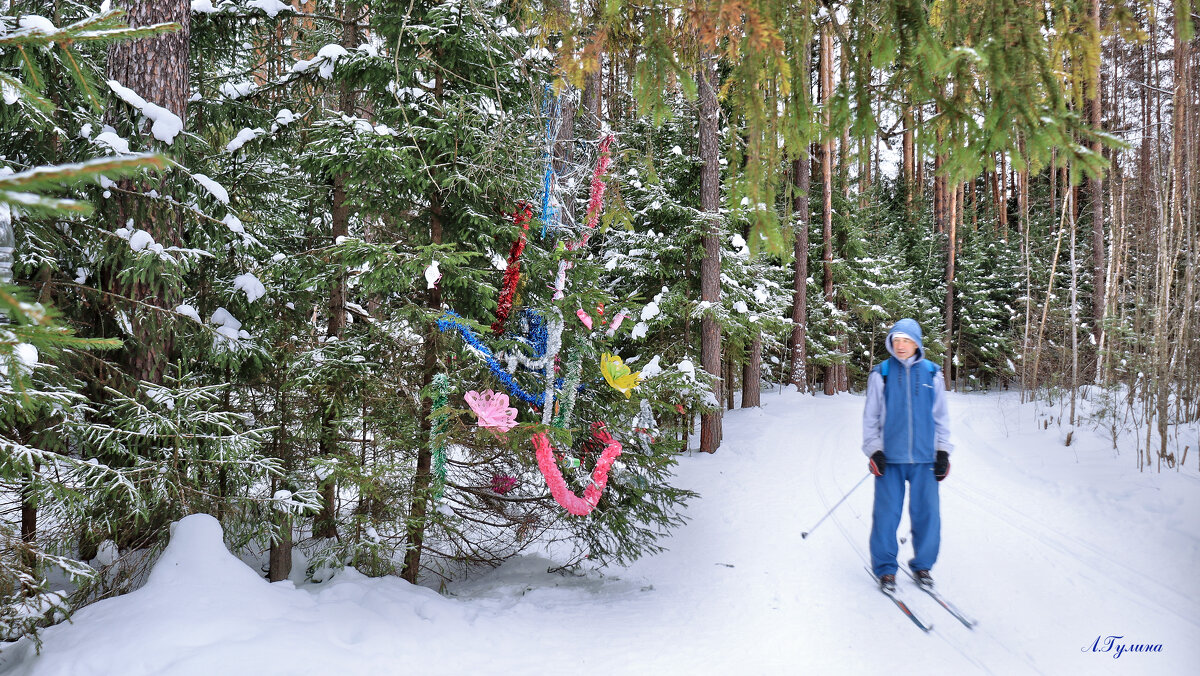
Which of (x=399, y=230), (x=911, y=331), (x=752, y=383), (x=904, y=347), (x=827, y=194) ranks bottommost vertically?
(x=752, y=383)

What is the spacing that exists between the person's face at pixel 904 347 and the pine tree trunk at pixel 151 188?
217 inches

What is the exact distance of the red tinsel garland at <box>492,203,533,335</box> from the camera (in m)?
5.03

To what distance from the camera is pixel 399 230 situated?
5.84m

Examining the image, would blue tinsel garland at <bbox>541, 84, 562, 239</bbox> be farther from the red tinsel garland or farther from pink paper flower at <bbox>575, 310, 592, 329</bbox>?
pink paper flower at <bbox>575, 310, 592, 329</bbox>

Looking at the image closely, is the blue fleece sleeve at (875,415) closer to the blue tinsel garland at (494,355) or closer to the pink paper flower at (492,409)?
the blue tinsel garland at (494,355)

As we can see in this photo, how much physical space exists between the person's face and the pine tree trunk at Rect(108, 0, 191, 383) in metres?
5.52

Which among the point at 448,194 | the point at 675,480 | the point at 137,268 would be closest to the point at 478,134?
the point at 448,194

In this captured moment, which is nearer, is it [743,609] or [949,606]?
[949,606]

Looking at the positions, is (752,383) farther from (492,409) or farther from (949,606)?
(492,409)

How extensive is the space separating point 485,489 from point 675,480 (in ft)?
14.4

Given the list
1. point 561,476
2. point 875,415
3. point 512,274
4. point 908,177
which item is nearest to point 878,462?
point 875,415

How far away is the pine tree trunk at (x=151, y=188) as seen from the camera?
14.6 feet

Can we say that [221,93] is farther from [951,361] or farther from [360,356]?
[951,361]

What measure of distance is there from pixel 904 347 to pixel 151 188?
598cm
